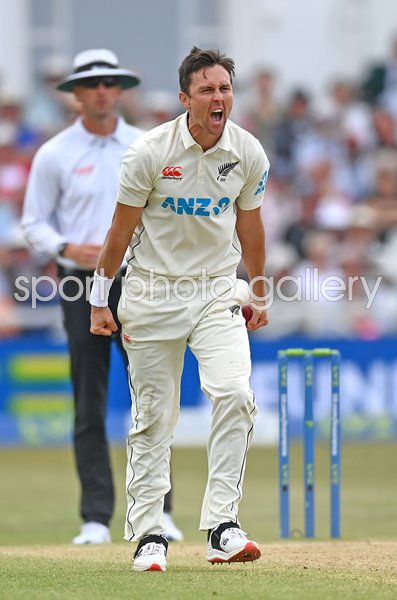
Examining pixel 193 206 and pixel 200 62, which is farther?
pixel 193 206

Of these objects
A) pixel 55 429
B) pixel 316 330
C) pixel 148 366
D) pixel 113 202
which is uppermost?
pixel 113 202

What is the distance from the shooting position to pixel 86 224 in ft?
27.1

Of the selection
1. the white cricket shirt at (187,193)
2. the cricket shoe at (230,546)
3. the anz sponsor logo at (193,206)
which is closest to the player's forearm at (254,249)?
the white cricket shirt at (187,193)

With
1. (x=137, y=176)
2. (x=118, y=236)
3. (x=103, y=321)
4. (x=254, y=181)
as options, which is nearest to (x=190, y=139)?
(x=137, y=176)

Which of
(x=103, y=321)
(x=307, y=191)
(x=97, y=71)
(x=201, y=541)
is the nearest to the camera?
(x=103, y=321)

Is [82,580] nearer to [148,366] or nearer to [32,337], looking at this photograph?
[148,366]

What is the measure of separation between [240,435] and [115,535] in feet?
9.09

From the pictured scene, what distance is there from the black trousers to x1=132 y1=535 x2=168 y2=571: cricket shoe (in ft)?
6.07

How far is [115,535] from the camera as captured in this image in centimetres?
891

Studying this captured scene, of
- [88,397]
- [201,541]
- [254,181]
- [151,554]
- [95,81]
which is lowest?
[201,541]

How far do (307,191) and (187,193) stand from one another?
34.2 feet

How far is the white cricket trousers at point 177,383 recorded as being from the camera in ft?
20.8

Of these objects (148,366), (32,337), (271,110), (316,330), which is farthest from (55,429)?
(148,366)

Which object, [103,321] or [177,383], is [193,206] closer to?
[103,321]
